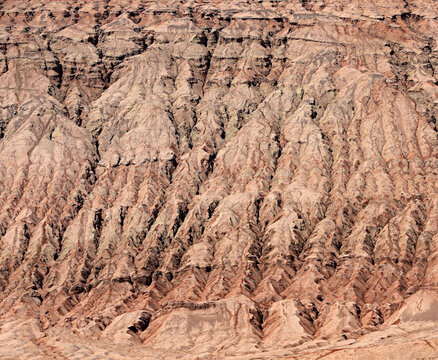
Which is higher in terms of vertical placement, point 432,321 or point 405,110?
point 405,110

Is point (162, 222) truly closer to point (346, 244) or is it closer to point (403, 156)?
point (346, 244)

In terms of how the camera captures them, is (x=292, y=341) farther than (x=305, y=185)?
No

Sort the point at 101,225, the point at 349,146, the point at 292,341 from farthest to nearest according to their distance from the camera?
the point at 349,146
the point at 101,225
the point at 292,341

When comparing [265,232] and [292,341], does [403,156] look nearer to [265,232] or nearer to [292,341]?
[265,232]

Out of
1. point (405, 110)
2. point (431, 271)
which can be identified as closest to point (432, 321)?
point (431, 271)

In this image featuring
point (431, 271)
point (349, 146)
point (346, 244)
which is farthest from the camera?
point (349, 146)

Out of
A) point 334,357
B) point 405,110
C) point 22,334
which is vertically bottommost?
point 22,334
